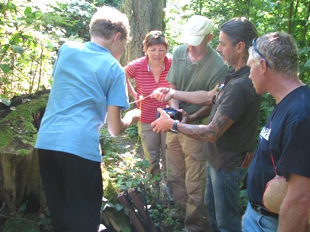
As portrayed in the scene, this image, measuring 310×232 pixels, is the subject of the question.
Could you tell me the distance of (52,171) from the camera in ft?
7.68

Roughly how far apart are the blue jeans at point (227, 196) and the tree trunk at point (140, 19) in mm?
3901

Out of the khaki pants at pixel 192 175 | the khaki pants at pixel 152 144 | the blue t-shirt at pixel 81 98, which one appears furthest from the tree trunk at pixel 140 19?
the blue t-shirt at pixel 81 98

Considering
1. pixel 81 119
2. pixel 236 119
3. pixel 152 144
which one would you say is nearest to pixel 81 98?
pixel 81 119

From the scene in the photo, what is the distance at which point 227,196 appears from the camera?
9.33 ft

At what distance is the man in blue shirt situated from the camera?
2156 millimetres

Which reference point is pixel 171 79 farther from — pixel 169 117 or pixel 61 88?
pixel 61 88

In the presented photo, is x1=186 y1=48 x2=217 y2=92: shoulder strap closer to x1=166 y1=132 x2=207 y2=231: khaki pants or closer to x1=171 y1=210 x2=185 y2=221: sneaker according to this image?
x1=166 y1=132 x2=207 y2=231: khaki pants

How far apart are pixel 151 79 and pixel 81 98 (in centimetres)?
207

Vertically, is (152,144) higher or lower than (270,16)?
lower

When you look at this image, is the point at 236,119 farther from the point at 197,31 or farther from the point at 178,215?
the point at 178,215

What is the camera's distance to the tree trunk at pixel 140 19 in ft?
20.4

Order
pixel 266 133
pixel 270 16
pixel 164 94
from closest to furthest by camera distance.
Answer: pixel 266 133 < pixel 164 94 < pixel 270 16

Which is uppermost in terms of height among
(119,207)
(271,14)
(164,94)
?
(271,14)

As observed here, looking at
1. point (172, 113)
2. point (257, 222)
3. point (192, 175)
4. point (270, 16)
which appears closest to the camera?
point (257, 222)
